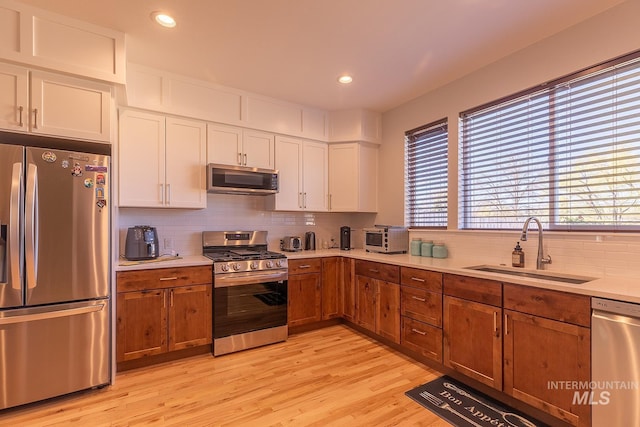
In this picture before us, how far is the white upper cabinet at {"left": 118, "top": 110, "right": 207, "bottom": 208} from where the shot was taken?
9.23 ft

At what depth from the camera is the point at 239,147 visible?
3.36 metres

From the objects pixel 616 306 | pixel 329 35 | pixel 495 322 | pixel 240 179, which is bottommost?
pixel 495 322

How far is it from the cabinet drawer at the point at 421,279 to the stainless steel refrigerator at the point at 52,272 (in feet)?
7.99

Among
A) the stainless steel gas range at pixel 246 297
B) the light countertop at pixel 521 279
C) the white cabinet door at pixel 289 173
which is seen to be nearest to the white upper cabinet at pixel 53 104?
the light countertop at pixel 521 279

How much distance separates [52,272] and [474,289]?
298 cm

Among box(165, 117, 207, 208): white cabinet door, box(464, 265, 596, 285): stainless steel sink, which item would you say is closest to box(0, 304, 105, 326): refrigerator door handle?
box(165, 117, 207, 208): white cabinet door

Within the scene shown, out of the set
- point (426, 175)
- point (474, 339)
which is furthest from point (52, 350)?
point (426, 175)

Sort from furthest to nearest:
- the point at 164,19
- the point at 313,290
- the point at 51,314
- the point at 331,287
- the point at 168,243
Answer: the point at 331,287 → the point at 313,290 → the point at 168,243 → the point at 164,19 → the point at 51,314

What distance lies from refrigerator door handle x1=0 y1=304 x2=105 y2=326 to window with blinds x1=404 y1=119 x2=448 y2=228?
125 inches

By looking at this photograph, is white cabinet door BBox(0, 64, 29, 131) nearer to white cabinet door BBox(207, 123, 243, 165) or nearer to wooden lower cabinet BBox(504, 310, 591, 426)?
white cabinet door BBox(207, 123, 243, 165)

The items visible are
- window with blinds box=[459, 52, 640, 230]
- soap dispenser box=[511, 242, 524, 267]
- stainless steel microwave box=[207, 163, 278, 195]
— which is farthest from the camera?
stainless steel microwave box=[207, 163, 278, 195]

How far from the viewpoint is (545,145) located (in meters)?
2.45

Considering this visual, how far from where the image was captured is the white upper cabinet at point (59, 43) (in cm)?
199

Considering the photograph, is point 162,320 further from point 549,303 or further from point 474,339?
point 549,303
